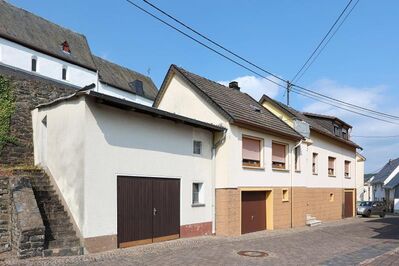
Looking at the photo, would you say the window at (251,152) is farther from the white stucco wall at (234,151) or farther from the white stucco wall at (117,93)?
the white stucco wall at (117,93)

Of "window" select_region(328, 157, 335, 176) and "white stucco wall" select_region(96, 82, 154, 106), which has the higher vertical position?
"white stucco wall" select_region(96, 82, 154, 106)

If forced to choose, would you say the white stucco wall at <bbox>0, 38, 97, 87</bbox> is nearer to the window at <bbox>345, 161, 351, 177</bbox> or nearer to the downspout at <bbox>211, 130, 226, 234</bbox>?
the downspout at <bbox>211, 130, 226, 234</bbox>

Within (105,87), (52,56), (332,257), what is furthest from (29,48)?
(332,257)

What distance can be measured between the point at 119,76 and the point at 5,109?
3396cm

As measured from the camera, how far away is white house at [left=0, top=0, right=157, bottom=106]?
36000mm

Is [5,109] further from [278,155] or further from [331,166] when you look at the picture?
[331,166]

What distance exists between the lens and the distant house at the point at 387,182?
52.1 m

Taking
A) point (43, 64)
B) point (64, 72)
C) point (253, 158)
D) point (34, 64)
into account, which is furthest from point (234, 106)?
point (64, 72)

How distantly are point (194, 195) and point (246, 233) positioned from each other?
3.30 meters

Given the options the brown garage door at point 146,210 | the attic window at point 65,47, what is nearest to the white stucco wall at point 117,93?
the attic window at point 65,47

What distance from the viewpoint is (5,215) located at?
1145cm

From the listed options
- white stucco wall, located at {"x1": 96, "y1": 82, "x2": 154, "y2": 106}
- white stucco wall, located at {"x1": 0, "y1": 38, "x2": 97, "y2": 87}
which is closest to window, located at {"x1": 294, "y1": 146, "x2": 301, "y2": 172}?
white stucco wall, located at {"x1": 0, "y1": 38, "x2": 97, "y2": 87}

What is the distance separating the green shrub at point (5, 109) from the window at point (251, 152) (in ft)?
29.6

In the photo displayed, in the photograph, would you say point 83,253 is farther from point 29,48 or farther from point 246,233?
point 29,48
